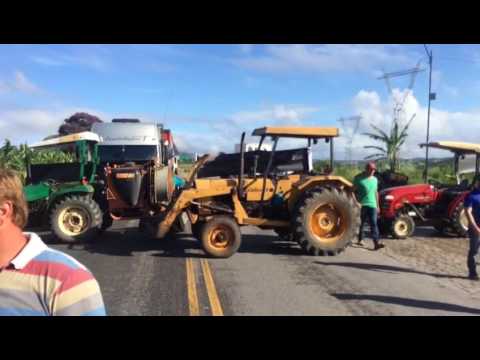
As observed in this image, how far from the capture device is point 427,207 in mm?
11312

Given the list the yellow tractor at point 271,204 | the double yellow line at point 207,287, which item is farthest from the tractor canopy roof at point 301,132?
the double yellow line at point 207,287

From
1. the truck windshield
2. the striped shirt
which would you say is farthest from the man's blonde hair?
the truck windshield

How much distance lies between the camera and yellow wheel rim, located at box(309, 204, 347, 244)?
8.84 metres

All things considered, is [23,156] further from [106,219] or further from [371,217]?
[371,217]

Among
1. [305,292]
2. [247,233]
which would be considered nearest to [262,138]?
[247,233]

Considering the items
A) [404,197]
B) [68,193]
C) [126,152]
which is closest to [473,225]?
[404,197]

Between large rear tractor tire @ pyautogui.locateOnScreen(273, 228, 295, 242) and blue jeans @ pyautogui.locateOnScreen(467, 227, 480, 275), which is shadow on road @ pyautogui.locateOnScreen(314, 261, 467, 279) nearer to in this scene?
blue jeans @ pyautogui.locateOnScreen(467, 227, 480, 275)

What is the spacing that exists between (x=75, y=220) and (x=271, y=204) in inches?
162

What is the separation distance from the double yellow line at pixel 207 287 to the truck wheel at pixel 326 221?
1.91m

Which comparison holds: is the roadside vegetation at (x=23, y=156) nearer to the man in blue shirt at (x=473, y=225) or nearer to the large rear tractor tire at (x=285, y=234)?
the large rear tractor tire at (x=285, y=234)

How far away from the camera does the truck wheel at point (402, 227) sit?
10.8m
